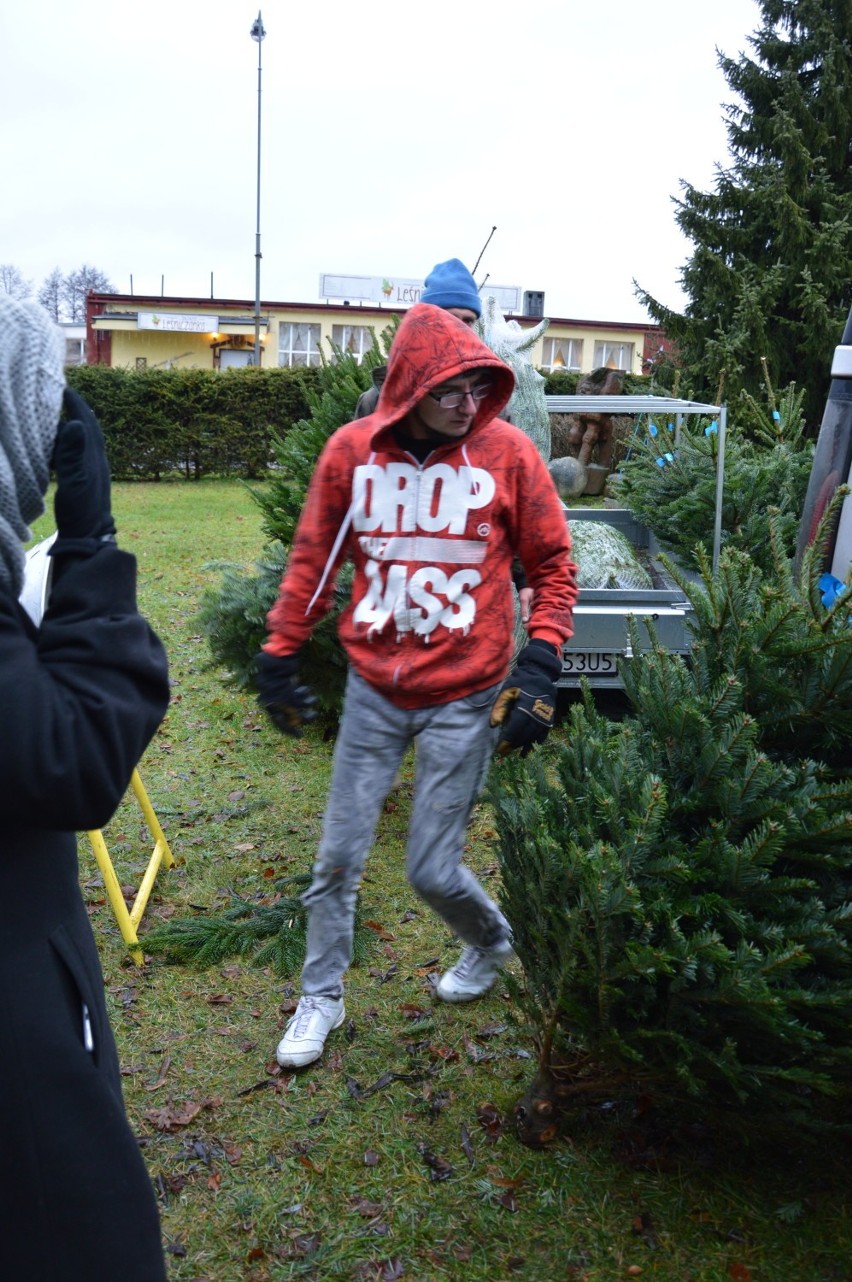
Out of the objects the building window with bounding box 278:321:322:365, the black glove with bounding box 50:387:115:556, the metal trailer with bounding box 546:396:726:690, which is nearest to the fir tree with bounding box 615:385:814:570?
the metal trailer with bounding box 546:396:726:690

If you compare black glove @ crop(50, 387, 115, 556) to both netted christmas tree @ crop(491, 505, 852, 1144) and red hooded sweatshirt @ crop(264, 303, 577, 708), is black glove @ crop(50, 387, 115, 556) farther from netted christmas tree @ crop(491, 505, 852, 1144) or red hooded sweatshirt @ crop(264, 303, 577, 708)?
red hooded sweatshirt @ crop(264, 303, 577, 708)

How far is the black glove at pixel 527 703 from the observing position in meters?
3.05

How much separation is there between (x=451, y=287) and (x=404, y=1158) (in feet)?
11.5

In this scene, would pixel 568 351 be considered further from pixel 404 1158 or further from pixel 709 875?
pixel 709 875

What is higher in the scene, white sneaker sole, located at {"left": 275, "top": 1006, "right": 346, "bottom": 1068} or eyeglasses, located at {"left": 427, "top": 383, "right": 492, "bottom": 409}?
eyeglasses, located at {"left": 427, "top": 383, "right": 492, "bottom": 409}

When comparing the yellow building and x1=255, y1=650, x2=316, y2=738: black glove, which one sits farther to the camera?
the yellow building

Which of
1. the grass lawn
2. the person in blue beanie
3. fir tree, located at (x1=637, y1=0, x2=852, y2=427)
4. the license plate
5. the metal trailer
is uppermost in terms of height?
fir tree, located at (x1=637, y1=0, x2=852, y2=427)

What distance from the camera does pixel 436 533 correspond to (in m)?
3.15

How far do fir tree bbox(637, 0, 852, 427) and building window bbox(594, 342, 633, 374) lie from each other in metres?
28.6

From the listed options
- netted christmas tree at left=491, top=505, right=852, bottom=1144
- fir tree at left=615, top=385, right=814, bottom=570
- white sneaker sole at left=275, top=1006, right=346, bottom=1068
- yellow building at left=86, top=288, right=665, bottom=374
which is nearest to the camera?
netted christmas tree at left=491, top=505, right=852, bottom=1144

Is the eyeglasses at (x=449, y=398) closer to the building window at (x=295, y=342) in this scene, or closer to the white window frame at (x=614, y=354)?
the building window at (x=295, y=342)

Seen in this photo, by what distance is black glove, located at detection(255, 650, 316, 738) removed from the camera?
10.7ft

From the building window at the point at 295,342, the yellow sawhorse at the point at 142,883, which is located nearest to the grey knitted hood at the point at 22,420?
the yellow sawhorse at the point at 142,883

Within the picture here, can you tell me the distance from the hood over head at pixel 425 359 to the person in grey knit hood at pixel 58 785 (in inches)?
67.9
